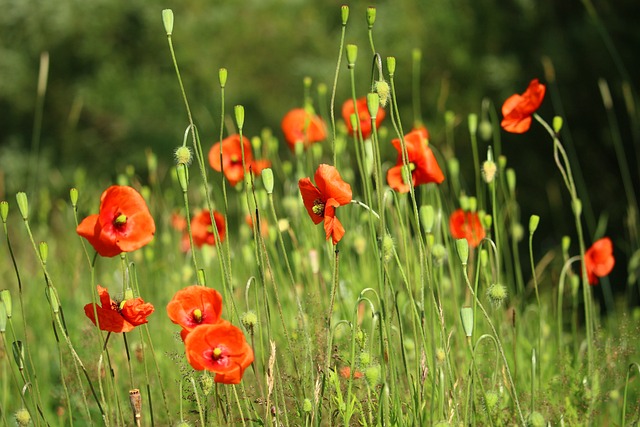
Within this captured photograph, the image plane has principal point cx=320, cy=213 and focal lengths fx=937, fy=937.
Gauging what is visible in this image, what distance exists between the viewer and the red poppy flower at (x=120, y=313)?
147 cm

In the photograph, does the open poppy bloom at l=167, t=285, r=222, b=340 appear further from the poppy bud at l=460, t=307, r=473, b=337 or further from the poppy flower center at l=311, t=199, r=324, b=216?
the poppy bud at l=460, t=307, r=473, b=337

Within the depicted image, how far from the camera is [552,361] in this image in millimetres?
2293

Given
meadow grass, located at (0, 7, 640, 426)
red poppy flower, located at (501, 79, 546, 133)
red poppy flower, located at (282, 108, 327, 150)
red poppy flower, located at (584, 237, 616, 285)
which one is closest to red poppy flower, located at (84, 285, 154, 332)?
meadow grass, located at (0, 7, 640, 426)

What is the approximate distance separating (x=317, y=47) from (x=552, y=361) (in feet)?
9.53

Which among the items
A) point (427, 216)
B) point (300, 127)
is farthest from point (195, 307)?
point (300, 127)

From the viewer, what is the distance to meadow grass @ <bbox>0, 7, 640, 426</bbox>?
151cm

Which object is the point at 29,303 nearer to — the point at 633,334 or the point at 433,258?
the point at 433,258

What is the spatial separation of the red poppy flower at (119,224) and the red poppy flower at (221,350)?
0.70ft

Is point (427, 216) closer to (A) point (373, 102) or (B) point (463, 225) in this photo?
(A) point (373, 102)

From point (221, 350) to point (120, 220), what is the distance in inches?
11.1

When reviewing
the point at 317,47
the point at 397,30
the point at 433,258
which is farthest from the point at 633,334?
the point at 317,47

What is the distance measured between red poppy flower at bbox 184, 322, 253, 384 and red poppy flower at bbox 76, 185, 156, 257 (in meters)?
0.21

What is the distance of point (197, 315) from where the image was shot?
143 cm

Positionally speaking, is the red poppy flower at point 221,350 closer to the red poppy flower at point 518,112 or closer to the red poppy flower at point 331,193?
the red poppy flower at point 331,193
